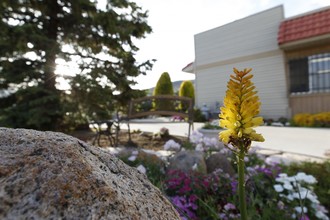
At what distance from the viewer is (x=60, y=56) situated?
7070 mm

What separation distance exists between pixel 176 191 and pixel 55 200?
5.94ft

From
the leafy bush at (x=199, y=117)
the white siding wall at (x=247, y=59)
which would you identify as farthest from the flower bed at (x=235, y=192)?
the leafy bush at (x=199, y=117)

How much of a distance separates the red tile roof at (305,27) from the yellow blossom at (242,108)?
451 inches

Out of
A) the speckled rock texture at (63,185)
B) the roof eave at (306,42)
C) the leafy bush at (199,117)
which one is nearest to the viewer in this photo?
the speckled rock texture at (63,185)

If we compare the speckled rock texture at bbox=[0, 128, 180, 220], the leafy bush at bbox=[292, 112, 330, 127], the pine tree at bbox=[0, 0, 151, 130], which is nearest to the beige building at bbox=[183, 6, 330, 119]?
the leafy bush at bbox=[292, 112, 330, 127]

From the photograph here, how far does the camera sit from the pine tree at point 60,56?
21.6 feet

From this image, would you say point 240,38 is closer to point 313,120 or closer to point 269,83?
point 269,83

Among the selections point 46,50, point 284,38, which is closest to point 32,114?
point 46,50

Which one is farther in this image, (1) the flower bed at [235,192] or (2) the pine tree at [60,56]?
(2) the pine tree at [60,56]

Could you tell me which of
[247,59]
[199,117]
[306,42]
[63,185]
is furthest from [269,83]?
[63,185]

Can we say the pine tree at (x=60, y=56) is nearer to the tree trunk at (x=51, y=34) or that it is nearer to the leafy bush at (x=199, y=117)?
the tree trunk at (x=51, y=34)

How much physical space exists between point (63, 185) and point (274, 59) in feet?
46.5

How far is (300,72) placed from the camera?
12.3 meters

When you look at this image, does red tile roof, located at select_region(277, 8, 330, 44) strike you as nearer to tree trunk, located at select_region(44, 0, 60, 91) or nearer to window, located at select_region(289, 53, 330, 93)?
window, located at select_region(289, 53, 330, 93)
